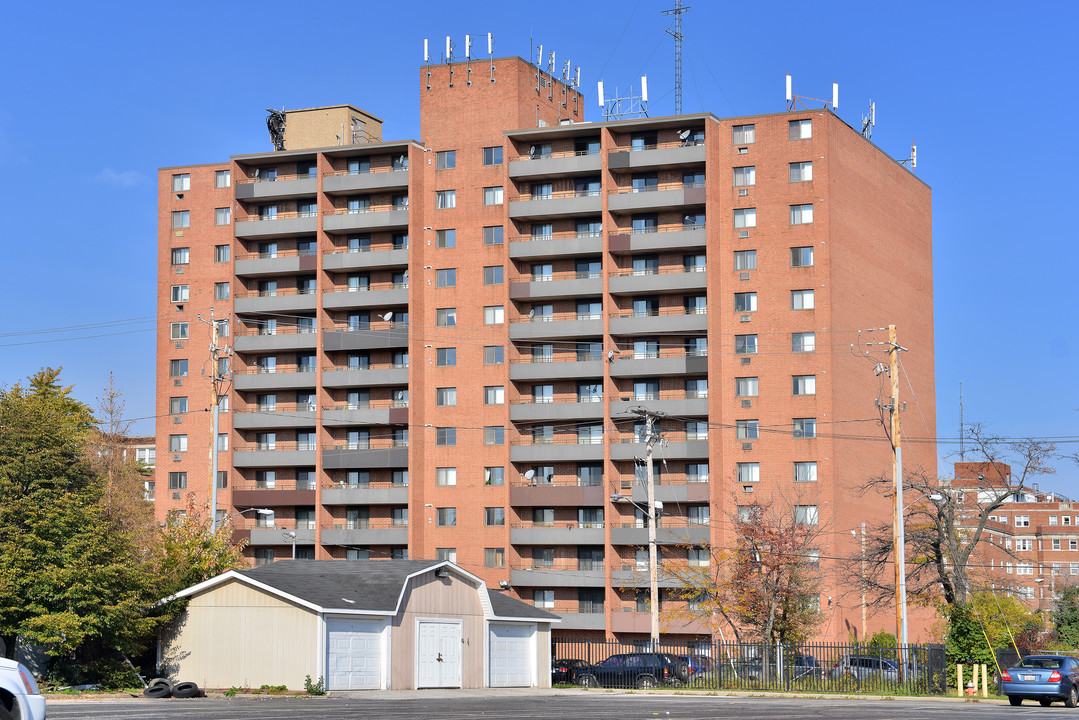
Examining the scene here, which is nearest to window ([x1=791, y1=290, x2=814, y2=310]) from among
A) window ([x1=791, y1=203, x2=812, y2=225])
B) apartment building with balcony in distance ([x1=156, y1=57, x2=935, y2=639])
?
apartment building with balcony in distance ([x1=156, y1=57, x2=935, y2=639])

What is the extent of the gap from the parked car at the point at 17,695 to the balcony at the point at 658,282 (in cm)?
6984

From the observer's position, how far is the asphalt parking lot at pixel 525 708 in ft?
94.9

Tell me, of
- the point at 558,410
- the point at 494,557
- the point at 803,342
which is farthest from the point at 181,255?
the point at 803,342

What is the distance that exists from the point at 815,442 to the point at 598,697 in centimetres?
3855

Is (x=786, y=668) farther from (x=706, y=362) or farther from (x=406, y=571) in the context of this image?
(x=706, y=362)

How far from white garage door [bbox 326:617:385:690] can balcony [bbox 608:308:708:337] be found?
40736 millimetres

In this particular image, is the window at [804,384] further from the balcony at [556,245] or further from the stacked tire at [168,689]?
the stacked tire at [168,689]

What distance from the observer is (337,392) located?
9056 cm

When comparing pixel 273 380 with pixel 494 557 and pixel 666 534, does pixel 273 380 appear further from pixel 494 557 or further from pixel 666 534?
pixel 666 534

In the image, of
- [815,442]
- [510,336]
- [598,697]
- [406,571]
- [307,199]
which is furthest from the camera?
[307,199]

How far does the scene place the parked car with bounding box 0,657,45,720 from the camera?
1442cm

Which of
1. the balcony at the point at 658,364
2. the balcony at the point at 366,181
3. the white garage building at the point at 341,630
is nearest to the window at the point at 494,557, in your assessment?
the balcony at the point at 658,364

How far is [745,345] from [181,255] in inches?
1713

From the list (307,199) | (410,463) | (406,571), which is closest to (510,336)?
(410,463)
